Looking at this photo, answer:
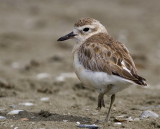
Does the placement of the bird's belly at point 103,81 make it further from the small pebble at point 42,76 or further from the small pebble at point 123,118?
A: the small pebble at point 42,76

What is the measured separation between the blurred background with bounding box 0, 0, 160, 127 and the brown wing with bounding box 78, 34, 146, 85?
3.49 feet

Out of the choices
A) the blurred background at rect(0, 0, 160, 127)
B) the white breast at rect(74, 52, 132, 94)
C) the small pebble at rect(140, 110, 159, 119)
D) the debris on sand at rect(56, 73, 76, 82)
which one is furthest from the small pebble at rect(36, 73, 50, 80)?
the white breast at rect(74, 52, 132, 94)

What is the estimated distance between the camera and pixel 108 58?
6297 millimetres

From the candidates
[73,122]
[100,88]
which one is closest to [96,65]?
[100,88]

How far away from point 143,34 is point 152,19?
1.64 m

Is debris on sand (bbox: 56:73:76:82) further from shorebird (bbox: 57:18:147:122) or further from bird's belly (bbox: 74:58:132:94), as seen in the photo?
bird's belly (bbox: 74:58:132:94)

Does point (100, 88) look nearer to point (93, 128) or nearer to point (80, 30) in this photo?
point (93, 128)

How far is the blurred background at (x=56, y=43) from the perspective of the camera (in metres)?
8.59

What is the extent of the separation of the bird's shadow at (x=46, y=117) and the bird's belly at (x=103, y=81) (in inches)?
20.7

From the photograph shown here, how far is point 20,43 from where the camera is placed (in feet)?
41.7

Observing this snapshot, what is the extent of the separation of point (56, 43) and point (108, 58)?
648 cm

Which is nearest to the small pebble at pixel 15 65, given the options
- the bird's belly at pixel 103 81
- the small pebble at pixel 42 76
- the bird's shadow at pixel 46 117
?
the small pebble at pixel 42 76

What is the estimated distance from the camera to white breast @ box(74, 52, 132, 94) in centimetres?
599

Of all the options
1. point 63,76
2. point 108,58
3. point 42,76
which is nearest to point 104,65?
point 108,58
